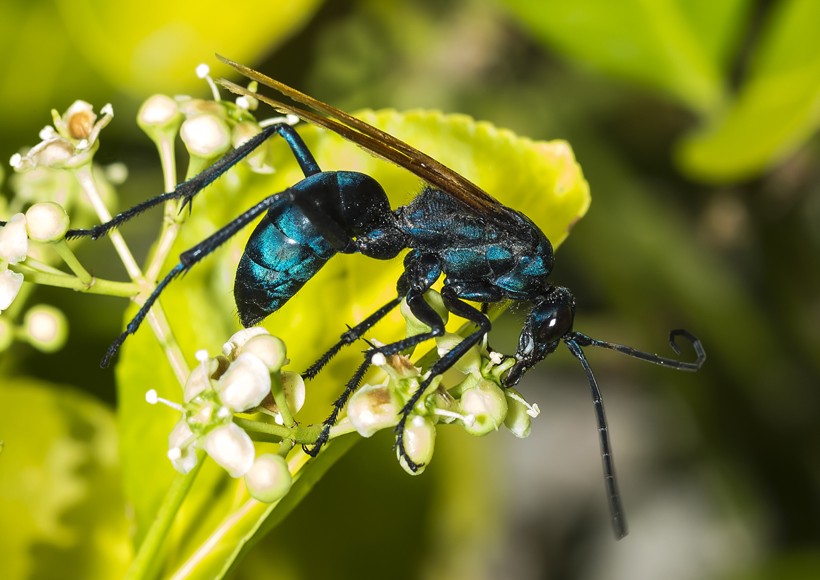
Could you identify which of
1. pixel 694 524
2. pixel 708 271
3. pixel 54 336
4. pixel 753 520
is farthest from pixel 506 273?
pixel 694 524

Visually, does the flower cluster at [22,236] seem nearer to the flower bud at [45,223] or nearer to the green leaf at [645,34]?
the flower bud at [45,223]

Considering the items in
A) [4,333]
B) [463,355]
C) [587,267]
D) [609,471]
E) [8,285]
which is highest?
[8,285]

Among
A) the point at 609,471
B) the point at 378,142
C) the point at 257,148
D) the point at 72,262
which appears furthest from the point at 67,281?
the point at 609,471

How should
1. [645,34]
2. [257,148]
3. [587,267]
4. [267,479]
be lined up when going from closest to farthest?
1. [267,479]
2. [257,148]
3. [645,34]
4. [587,267]

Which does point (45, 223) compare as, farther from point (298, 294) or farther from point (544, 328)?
point (544, 328)

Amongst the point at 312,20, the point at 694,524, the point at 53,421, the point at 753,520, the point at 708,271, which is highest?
the point at 312,20

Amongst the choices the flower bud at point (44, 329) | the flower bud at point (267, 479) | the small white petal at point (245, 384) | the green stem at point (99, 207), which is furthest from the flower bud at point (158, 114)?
the flower bud at point (267, 479)

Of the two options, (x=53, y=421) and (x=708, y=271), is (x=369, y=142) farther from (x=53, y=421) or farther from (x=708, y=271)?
(x=708, y=271)
